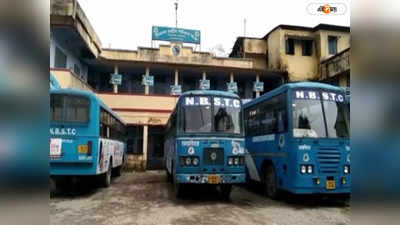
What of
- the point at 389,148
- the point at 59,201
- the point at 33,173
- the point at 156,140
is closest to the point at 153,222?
the point at 59,201

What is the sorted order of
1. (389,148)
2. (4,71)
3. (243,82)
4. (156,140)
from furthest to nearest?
(243,82) < (156,140) < (389,148) < (4,71)

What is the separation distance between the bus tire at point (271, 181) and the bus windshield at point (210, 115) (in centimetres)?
167

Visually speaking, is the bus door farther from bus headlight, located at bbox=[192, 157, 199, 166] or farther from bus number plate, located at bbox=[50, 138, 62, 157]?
bus headlight, located at bbox=[192, 157, 199, 166]

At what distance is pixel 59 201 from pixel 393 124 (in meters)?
8.18

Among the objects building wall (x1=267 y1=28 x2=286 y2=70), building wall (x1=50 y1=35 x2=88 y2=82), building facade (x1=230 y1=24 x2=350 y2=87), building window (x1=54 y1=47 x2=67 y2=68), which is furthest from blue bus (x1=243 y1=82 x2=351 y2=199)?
building wall (x1=267 y1=28 x2=286 y2=70)

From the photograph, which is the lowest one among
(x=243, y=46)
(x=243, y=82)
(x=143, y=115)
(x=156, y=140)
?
(x=156, y=140)

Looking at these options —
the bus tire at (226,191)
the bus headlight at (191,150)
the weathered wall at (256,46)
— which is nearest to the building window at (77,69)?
the bus headlight at (191,150)

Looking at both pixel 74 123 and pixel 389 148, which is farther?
pixel 74 123

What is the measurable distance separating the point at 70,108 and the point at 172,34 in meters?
14.2

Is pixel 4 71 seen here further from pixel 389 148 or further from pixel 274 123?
pixel 274 123

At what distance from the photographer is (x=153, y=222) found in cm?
548

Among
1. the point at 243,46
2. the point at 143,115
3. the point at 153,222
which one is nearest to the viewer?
the point at 153,222

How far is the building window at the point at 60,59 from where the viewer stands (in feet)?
43.3

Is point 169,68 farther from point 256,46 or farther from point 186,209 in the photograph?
point 186,209
